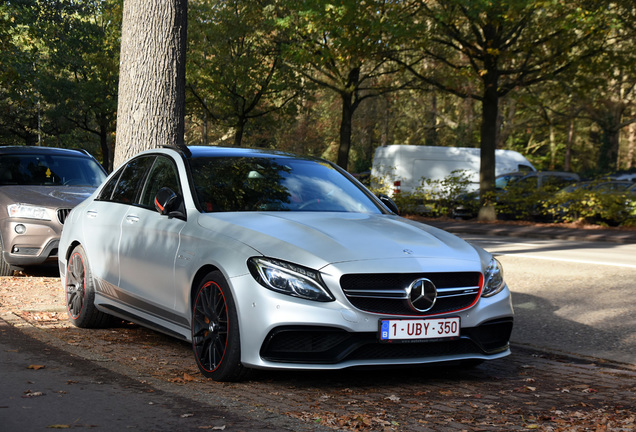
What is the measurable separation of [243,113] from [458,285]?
3402cm

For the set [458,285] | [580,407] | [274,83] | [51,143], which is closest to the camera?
[580,407]

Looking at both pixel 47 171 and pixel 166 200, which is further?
pixel 47 171

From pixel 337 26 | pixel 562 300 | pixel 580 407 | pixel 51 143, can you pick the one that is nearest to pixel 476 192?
pixel 337 26

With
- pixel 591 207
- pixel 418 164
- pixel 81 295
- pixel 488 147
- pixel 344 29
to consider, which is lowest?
pixel 81 295

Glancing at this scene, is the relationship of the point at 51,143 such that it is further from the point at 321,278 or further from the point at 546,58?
the point at 321,278

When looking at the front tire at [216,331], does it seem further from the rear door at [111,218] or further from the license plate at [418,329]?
the rear door at [111,218]

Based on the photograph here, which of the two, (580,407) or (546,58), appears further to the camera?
(546,58)

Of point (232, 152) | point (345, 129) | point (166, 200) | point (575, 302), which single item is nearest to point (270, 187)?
point (232, 152)

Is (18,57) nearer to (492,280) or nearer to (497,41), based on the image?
(497,41)

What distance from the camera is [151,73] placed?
9312mm

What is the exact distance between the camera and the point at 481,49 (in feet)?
81.8

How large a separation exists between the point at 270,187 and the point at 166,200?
0.77 metres

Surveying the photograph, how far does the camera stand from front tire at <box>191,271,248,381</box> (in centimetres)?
496

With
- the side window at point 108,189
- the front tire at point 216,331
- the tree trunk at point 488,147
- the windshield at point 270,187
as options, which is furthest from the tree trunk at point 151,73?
the tree trunk at point 488,147
